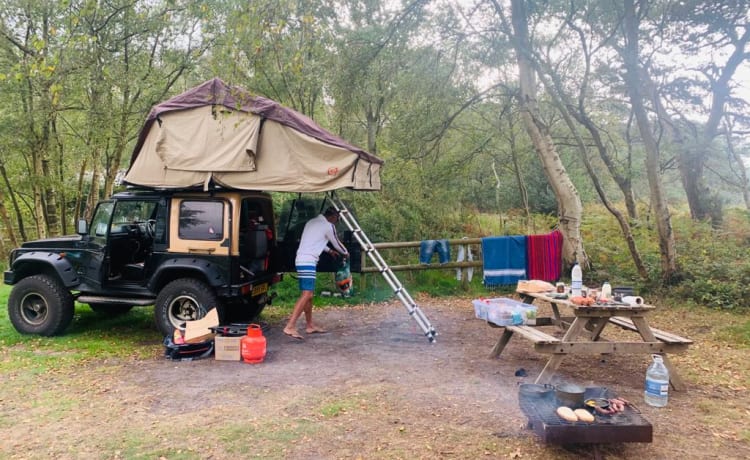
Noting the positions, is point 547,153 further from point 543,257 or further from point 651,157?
point 543,257

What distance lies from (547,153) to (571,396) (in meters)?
7.16

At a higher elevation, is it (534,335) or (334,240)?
(334,240)

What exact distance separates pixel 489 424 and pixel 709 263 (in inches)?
287

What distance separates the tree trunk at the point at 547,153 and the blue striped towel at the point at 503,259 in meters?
1.03

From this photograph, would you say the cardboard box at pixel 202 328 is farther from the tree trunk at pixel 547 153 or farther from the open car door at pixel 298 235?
the tree trunk at pixel 547 153

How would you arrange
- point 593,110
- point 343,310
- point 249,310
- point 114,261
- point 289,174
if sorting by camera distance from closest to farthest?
point 289,174 < point 114,261 < point 249,310 < point 343,310 < point 593,110

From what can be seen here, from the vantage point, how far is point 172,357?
18.5 ft

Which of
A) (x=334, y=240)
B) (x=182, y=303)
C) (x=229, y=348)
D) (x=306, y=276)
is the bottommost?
(x=229, y=348)

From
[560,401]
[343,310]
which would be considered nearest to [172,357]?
[343,310]

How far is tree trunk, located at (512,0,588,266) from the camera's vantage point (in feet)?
31.2

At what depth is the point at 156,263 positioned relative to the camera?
618cm

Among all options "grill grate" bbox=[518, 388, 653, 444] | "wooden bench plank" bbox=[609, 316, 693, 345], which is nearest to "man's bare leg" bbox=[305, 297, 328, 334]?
"wooden bench plank" bbox=[609, 316, 693, 345]

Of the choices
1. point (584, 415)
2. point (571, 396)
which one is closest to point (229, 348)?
A: point (571, 396)

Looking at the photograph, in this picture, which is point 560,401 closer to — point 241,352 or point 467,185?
point 241,352
